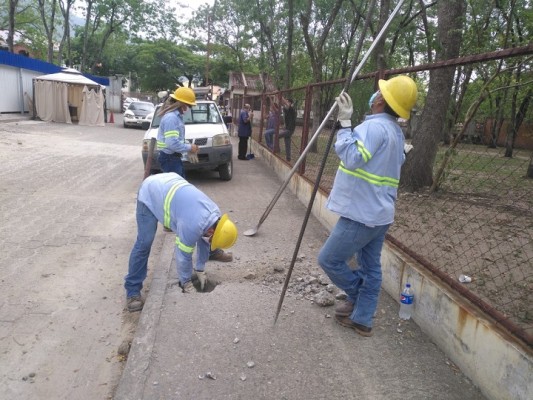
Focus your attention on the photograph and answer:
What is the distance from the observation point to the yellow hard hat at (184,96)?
18.0 ft

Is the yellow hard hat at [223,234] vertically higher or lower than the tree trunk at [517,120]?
lower

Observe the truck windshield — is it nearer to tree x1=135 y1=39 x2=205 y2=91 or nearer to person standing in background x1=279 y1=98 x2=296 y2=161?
person standing in background x1=279 y1=98 x2=296 y2=161

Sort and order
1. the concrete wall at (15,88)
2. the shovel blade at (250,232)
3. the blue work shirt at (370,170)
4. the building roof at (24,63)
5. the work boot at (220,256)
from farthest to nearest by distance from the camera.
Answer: the concrete wall at (15,88)
the building roof at (24,63)
the shovel blade at (250,232)
the work boot at (220,256)
the blue work shirt at (370,170)

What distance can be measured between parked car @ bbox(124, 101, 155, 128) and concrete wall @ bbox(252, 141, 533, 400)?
69.0ft

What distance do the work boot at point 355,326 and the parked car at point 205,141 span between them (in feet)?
18.5

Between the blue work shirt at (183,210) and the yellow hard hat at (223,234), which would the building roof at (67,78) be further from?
the yellow hard hat at (223,234)

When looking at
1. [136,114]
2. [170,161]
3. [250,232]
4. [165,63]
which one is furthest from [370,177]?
[165,63]

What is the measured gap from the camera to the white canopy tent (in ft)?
72.9

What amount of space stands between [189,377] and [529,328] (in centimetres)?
252

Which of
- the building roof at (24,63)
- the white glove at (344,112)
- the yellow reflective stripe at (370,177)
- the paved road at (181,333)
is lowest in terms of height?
the paved road at (181,333)

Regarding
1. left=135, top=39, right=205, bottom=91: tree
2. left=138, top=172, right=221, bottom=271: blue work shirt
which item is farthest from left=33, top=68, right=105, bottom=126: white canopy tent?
left=138, top=172, right=221, bottom=271: blue work shirt

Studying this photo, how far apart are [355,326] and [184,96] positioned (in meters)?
3.54

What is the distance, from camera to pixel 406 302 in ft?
11.7

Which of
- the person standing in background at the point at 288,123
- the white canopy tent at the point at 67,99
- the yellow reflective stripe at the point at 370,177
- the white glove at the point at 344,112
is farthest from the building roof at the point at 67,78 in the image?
the yellow reflective stripe at the point at 370,177
